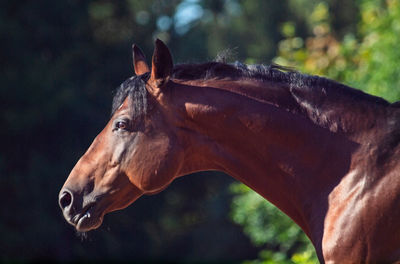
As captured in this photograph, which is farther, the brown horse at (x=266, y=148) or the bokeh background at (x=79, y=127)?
the bokeh background at (x=79, y=127)

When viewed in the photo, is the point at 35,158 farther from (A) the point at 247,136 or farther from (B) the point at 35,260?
(A) the point at 247,136

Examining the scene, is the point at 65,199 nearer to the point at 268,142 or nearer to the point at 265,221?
the point at 268,142

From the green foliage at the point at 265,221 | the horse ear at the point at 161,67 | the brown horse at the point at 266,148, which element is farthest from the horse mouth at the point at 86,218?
the green foliage at the point at 265,221

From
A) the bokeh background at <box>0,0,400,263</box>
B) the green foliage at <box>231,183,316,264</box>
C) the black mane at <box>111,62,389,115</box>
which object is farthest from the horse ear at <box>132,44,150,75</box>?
the bokeh background at <box>0,0,400,263</box>

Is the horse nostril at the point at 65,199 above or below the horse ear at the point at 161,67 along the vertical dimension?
below

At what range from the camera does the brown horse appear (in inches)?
109

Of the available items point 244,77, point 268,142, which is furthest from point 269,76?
point 268,142

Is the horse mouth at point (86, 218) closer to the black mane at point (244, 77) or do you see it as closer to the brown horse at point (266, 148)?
the brown horse at point (266, 148)

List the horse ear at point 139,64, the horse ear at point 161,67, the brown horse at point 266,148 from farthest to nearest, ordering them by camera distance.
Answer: the horse ear at point 139,64 → the horse ear at point 161,67 → the brown horse at point 266,148

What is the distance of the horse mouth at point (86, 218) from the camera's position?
321 cm

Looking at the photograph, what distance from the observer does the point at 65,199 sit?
10.7ft

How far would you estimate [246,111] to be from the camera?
10.1 feet

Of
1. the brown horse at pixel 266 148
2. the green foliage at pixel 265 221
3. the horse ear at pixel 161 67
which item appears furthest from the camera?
the green foliage at pixel 265 221

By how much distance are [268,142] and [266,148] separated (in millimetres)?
Result: 30
